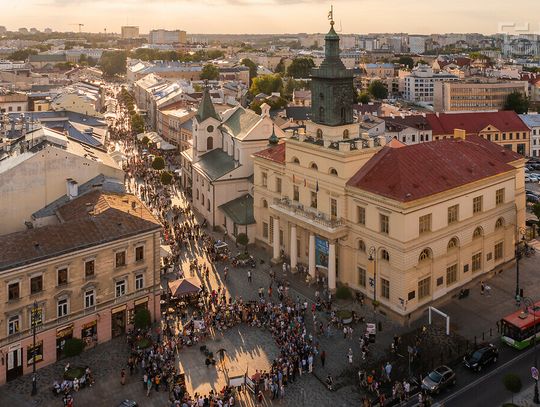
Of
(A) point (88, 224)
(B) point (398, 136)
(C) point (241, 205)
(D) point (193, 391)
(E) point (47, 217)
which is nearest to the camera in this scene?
(D) point (193, 391)

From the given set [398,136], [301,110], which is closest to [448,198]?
[398,136]

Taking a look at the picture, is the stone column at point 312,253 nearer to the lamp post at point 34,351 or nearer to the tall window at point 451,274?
the tall window at point 451,274

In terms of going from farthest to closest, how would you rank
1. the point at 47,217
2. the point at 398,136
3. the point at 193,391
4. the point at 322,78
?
the point at 398,136, the point at 322,78, the point at 47,217, the point at 193,391

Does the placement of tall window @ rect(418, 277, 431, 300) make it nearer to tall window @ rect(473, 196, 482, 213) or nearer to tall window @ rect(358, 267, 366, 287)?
tall window @ rect(358, 267, 366, 287)

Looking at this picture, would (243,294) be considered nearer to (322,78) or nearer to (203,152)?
(322,78)

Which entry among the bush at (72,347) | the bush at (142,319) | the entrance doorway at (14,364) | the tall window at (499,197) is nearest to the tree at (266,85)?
the tall window at (499,197)

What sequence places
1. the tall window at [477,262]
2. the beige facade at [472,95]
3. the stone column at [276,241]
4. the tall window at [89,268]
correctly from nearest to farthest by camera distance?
1. the tall window at [89,268]
2. the tall window at [477,262]
3. the stone column at [276,241]
4. the beige facade at [472,95]
